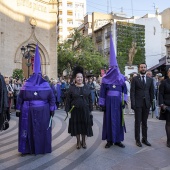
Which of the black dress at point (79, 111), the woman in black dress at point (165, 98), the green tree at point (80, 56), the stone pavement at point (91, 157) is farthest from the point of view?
the green tree at point (80, 56)

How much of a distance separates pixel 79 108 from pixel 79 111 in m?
0.07

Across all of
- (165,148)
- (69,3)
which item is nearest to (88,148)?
(165,148)

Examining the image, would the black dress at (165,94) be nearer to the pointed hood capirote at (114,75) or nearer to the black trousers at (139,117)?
the black trousers at (139,117)

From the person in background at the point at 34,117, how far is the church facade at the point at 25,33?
567 inches

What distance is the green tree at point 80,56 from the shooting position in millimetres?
39812

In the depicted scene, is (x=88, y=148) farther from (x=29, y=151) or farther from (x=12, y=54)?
(x=12, y=54)

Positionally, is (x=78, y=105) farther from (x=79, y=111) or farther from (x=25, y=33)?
(x=25, y=33)

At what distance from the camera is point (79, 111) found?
6.62 metres

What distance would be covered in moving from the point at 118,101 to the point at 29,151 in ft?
7.56

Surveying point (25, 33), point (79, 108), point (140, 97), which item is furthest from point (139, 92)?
point (25, 33)

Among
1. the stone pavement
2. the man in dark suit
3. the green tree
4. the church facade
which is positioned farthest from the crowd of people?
the green tree

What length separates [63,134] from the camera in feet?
27.8

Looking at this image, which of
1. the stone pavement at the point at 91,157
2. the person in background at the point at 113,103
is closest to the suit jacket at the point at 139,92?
the person in background at the point at 113,103

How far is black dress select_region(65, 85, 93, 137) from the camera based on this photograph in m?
6.56
